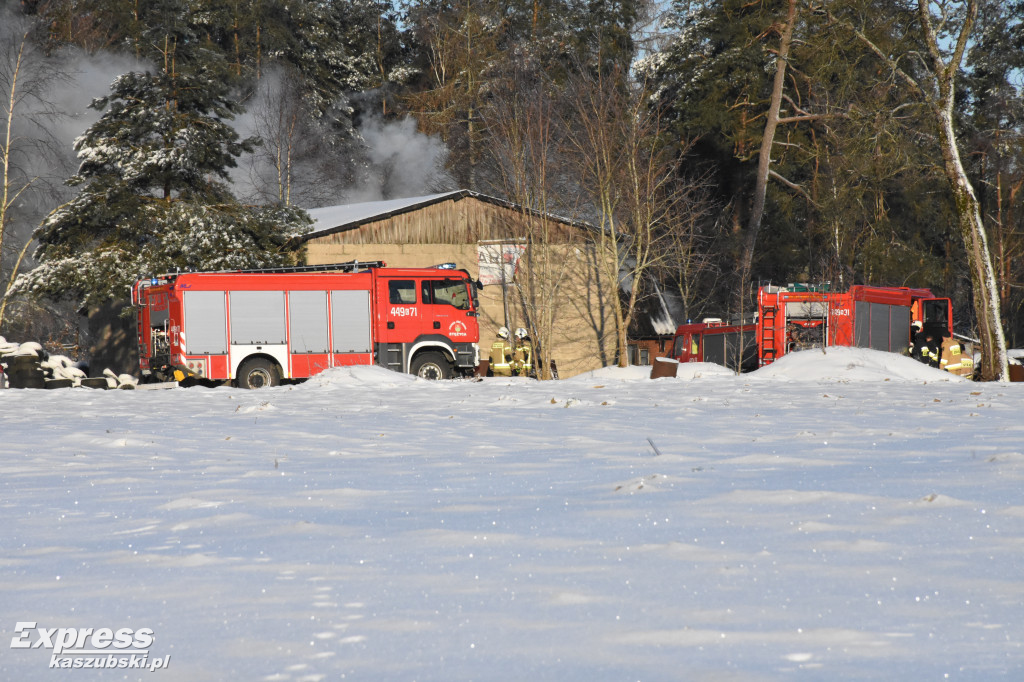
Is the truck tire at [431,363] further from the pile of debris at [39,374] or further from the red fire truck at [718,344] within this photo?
the red fire truck at [718,344]

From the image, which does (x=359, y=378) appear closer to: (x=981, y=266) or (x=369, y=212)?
(x=981, y=266)

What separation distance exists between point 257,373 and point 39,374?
397cm

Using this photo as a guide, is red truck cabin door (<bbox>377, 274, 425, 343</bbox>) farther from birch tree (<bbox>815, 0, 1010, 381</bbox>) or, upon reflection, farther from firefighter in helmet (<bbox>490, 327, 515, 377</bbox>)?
birch tree (<bbox>815, 0, 1010, 381</bbox>)

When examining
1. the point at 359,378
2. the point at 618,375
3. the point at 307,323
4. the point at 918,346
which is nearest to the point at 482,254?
the point at 307,323

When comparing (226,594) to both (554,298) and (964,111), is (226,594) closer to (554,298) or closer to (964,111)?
(554,298)

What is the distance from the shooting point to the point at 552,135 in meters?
25.3

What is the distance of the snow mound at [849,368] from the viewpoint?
1570 centimetres

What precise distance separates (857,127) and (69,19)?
3443 centimetres

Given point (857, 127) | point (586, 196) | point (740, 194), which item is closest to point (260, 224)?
point (586, 196)

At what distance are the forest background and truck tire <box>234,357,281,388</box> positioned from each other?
6442mm

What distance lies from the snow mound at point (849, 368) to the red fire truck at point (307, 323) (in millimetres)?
6909

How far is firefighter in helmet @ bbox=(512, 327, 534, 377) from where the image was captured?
22220 mm

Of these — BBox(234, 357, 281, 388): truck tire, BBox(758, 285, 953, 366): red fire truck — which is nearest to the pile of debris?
BBox(234, 357, 281, 388): truck tire

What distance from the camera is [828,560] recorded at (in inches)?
144
